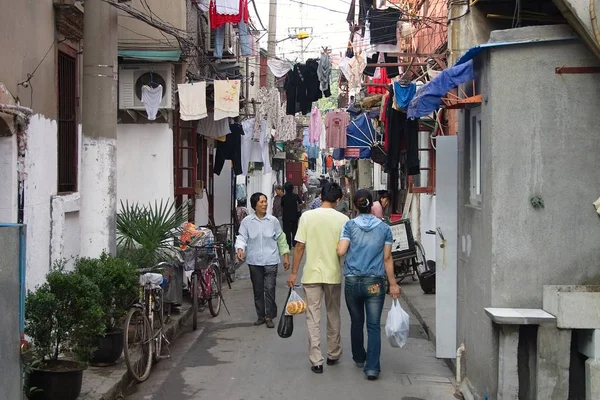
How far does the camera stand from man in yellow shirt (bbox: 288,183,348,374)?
27.7ft

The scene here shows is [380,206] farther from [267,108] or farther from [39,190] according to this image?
[267,108]

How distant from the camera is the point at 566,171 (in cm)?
611

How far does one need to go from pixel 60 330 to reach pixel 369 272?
3.20 metres

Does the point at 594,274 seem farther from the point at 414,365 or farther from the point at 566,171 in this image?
the point at 414,365

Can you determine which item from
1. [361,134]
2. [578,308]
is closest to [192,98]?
[361,134]

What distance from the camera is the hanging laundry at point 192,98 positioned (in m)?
15.0

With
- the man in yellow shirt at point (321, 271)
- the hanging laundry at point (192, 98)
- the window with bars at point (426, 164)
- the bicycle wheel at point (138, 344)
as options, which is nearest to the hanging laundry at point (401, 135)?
the window with bars at point (426, 164)

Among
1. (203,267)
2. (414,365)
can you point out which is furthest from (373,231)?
(203,267)

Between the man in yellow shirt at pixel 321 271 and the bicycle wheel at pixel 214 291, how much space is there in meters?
3.62

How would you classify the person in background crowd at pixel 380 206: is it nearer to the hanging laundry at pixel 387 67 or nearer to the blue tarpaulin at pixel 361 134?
the hanging laundry at pixel 387 67

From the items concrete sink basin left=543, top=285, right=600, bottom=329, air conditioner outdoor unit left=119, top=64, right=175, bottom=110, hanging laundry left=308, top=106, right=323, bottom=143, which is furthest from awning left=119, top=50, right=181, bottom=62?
hanging laundry left=308, top=106, right=323, bottom=143

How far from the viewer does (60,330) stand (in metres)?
6.55

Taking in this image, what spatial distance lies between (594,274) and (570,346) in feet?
2.02

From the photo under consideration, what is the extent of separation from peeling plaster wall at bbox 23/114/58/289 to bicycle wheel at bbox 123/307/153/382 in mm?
1407
